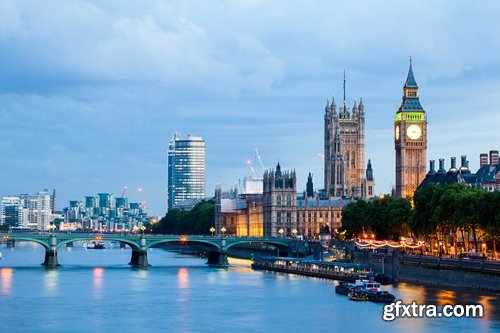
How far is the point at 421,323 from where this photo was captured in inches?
3226

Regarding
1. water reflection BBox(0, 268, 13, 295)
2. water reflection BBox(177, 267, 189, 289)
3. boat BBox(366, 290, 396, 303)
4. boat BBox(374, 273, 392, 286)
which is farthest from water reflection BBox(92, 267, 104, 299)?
boat BBox(374, 273, 392, 286)

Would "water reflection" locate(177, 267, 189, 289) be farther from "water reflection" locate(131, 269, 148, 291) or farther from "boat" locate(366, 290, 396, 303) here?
"boat" locate(366, 290, 396, 303)

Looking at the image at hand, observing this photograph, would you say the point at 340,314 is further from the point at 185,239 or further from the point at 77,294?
the point at 185,239

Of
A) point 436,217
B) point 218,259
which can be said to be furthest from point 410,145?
point 436,217

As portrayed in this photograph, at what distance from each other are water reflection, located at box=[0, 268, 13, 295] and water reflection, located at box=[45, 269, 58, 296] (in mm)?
3487

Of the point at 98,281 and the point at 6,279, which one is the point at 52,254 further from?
the point at 98,281

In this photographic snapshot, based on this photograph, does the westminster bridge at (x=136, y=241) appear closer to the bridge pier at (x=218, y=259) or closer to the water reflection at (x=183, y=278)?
the bridge pier at (x=218, y=259)

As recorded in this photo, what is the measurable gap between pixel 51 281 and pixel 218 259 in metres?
40.3

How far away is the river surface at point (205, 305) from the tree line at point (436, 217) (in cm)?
804

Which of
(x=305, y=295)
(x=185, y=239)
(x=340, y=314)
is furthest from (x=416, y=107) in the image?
(x=340, y=314)

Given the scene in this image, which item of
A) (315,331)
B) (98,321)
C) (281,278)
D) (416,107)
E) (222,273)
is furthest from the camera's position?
(416,107)

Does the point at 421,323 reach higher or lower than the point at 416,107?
lower

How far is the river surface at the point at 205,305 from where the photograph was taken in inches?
3223

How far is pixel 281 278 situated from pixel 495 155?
4539cm
